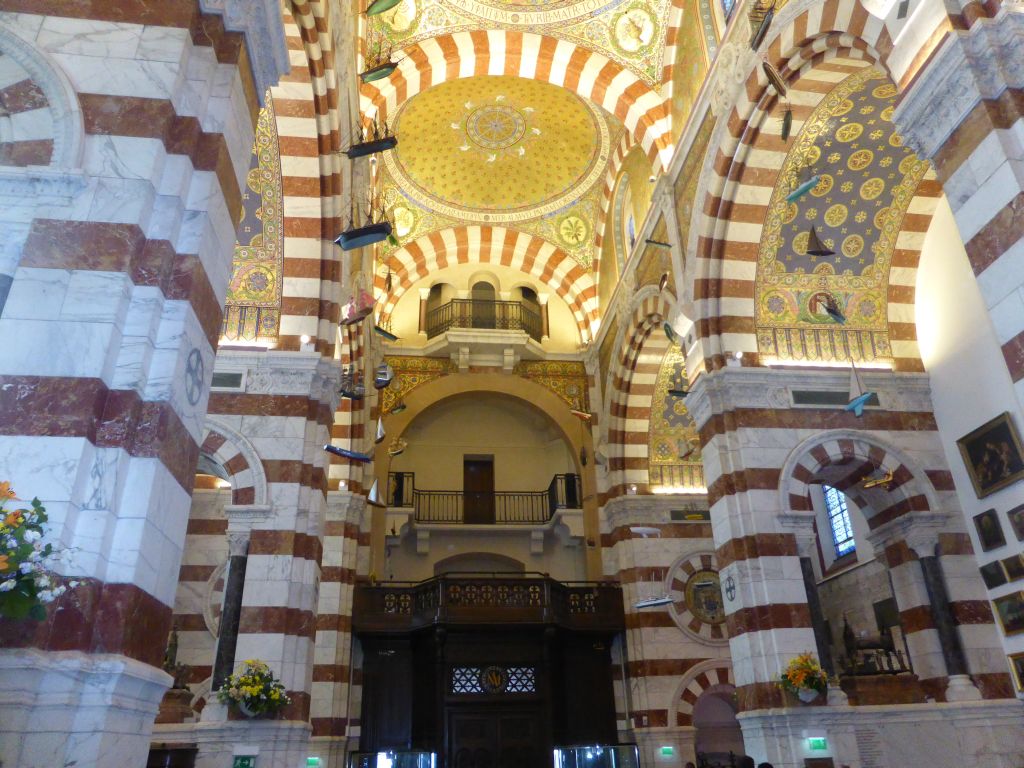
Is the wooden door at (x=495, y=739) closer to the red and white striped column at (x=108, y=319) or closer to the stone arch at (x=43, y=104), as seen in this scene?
the red and white striped column at (x=108, y=319)

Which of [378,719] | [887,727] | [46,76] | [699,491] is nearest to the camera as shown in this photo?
[46,76]

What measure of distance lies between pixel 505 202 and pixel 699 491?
7.22 m

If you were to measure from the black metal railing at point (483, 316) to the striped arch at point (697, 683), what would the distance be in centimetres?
734

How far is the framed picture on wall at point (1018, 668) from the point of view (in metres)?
7.61

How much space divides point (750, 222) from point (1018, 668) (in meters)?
5.57

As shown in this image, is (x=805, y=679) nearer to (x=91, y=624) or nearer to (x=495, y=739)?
(x=495, y=739)

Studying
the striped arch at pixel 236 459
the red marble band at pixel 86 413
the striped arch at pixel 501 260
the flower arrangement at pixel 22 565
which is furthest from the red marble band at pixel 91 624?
the striped arch at pixel 501 260

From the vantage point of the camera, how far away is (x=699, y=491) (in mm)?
14719

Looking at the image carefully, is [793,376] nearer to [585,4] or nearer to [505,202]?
[585,4]

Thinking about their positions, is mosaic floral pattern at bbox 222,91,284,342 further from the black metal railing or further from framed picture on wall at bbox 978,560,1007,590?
framed picture on wall at bbox 978,560,1007,590

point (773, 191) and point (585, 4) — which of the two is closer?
point (773, 191)

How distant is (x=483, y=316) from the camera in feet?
56.1

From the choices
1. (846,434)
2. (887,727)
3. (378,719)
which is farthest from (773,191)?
(378,719)

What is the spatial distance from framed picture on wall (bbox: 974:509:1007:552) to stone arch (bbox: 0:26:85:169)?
8.98m
